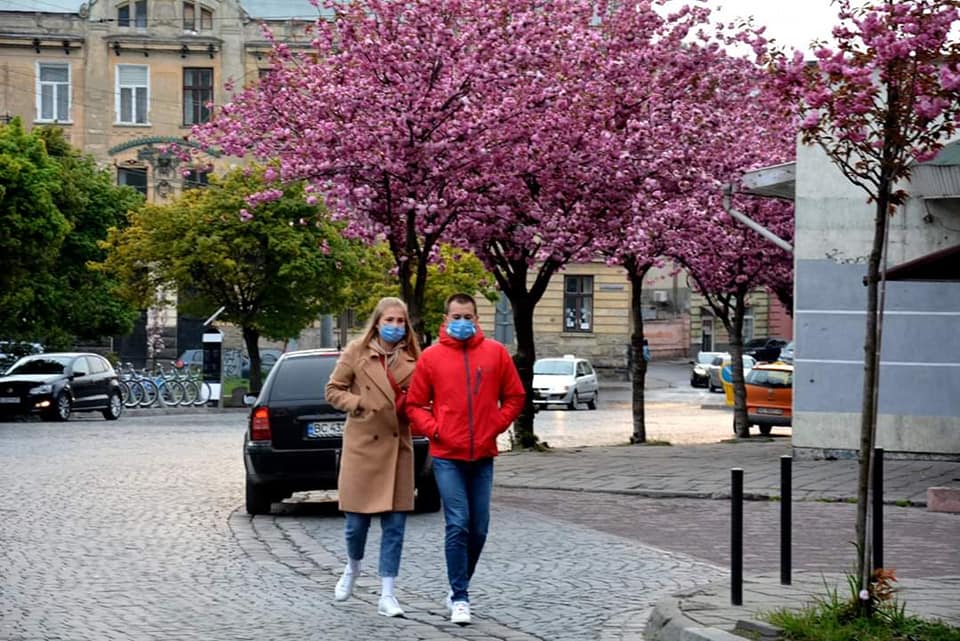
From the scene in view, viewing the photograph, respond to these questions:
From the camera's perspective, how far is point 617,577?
12.0m

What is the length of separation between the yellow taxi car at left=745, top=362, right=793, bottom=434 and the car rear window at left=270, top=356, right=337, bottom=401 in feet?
69.8

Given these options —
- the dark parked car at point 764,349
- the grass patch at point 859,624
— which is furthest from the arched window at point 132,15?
the grass patch at point 859,624

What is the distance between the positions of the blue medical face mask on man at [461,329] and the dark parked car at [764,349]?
56.6 metres

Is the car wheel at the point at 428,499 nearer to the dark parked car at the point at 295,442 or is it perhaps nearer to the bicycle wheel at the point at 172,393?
the dark parked car at the point at 295,442

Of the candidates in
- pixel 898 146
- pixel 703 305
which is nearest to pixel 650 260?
pixel 898 146

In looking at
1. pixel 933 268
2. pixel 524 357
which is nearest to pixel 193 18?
pixel 524 357

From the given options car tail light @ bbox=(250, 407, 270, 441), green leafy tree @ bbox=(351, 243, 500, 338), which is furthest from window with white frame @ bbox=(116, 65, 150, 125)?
car tail light @ bbox=(250, 407, 270, 441)

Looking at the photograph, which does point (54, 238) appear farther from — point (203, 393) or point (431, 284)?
point (431, 284)

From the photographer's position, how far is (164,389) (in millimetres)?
48750

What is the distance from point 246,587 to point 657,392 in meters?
51.4

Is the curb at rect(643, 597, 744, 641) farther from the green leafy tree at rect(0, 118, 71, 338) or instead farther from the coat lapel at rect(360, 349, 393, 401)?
the green leafy tree at rect(0, 118, 71, 338)

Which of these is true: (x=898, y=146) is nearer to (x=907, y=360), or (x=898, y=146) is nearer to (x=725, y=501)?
(x=725, y=501)

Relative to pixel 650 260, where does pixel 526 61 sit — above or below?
above

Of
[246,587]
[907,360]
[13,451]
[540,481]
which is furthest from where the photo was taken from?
[13,451]
